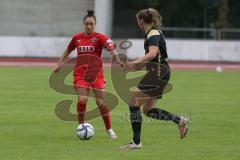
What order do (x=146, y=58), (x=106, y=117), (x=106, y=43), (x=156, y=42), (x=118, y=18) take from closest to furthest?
(x=146, y=58), (x=156, y=42), (x=106, y=43), (x=106, y=117), (x=118, y=18)

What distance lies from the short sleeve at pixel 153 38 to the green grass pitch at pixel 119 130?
159 cm


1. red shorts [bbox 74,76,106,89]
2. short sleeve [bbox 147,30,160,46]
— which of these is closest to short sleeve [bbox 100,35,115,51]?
red shorts [bbox 74,76,106,89]

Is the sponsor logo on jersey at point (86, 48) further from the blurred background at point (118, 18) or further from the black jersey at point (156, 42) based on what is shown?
the blurred background at point (118, 18)

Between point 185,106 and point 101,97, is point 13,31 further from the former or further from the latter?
point 101,97

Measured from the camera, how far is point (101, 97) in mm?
12625

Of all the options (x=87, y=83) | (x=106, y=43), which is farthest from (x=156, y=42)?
(x=87, y=83)

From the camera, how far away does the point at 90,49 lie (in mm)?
12555

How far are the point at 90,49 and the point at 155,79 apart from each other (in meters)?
1.74

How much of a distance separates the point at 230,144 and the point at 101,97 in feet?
7.77

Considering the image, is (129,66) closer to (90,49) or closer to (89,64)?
(90,49)

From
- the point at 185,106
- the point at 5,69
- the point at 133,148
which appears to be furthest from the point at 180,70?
the point at 133,148

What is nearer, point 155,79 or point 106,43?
point 155,79

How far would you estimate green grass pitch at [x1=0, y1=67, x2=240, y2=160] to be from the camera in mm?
10609

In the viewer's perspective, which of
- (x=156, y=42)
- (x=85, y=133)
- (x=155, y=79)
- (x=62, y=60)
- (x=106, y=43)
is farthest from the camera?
(x=62, y=60)
